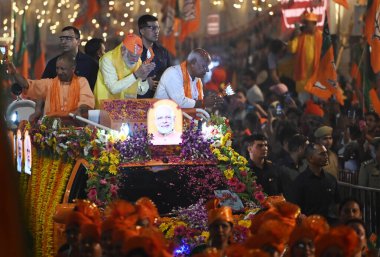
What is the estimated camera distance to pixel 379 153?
1413 cm

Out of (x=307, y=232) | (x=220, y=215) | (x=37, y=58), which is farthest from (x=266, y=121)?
(x=307, y=232)

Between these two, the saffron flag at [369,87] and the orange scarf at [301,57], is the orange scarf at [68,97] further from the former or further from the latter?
the orange scarf at [301,57]

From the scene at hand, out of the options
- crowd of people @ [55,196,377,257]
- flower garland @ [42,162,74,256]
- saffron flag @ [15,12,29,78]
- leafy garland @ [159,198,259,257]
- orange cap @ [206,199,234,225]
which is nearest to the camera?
crowd of people @ [55,196,377,257]

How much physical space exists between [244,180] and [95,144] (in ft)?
5.46

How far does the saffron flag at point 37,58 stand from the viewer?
71.9 feet

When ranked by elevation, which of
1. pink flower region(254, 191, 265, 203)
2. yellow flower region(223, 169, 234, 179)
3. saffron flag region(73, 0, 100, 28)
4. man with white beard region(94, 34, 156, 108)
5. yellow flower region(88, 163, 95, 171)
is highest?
saffron flag region(73, 0, 100, 28)

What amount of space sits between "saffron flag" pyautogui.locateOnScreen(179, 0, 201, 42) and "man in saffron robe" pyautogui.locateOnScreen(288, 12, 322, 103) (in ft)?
12.6

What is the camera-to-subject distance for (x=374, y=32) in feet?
60.3

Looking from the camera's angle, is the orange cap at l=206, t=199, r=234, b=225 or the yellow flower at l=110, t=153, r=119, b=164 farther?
the yellow flower at l=110, t=153, r=119, b=164

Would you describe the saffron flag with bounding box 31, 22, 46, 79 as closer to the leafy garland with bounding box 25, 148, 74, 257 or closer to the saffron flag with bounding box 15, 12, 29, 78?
the saffron flag with bounding box 15, 12, 29, 78

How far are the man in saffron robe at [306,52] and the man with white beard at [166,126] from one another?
33.3ft

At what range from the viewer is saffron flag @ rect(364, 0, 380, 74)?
722 inches

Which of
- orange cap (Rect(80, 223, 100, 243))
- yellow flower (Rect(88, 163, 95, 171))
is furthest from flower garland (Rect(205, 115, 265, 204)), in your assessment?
orange cap (Rect(80, 223, 100, 243))

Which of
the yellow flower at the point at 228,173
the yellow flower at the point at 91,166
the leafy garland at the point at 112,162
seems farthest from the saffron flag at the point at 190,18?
the yellow flower at the point at 91,166
